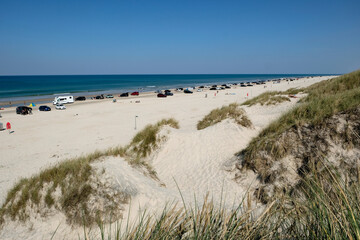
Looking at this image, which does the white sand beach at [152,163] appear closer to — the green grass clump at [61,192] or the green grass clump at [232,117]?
the green grass clump at [61,192]

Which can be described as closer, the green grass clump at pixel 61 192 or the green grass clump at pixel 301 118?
the green grass clump at pixel 61 192

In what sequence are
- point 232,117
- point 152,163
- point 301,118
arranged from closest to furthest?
1. point 301,118
2. point 152,163
3. point 232,117

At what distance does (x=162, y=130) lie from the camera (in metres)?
11.8

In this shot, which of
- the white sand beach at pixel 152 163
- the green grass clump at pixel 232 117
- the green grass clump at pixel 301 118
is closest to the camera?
the white sand beach at pixel 152 163

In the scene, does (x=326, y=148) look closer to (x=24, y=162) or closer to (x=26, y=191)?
(x=26, y=191)

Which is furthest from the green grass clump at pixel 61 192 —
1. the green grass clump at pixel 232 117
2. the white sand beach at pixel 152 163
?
the green grass clump at pixel 232 117

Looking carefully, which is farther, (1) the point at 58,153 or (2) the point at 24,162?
(1) the point at 58,153

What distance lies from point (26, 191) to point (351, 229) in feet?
22.0

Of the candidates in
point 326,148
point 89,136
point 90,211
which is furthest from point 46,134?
point 326,148

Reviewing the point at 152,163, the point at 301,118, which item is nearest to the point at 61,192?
the point at 152,163

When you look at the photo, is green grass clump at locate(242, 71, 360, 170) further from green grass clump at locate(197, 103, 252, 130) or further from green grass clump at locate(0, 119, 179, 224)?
green grass clump at locate(0, 119, 179, 224)

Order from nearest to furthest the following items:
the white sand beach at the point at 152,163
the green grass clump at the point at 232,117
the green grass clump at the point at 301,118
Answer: the white sand beach at the point at 152,163 < the green grass clump at the point at 301,118 < the green grass clump at the point at 232,117

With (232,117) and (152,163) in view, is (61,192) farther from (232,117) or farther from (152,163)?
(232,117)

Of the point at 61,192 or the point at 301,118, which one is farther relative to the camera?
the point at 301,118
